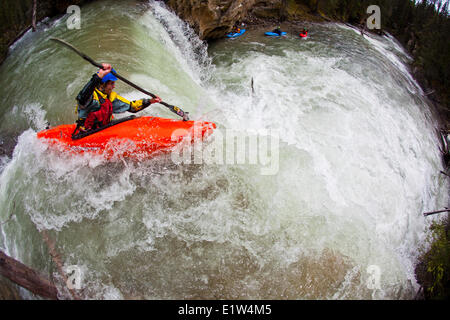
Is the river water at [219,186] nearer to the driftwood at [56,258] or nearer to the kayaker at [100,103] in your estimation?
the driftwood at [56,258]

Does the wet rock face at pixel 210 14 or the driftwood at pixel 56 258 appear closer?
the driftwood at pixel 56 258

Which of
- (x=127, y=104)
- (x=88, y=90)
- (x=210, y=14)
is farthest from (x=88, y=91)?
(x=210, y=14)

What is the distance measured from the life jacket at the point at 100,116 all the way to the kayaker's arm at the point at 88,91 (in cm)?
21

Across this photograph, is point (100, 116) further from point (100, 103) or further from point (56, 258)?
point (56, 258)

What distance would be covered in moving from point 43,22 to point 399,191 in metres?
8.81

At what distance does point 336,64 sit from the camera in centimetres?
744

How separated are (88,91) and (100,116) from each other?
1.47 ft

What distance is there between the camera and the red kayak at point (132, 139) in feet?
10.6

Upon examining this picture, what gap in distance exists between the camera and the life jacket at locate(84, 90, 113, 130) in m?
3.15

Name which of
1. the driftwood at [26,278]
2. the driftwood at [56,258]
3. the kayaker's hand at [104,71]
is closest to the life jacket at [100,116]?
the kayaker's hand at [104,71]

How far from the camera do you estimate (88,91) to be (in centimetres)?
283

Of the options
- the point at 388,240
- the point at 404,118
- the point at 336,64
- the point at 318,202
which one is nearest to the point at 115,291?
the point at 318,202

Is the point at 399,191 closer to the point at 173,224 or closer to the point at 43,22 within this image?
the point at 173,224

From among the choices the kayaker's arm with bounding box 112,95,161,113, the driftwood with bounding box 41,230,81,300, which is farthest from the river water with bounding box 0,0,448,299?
the kayaker's arm with bounding box 112,95,161,113
